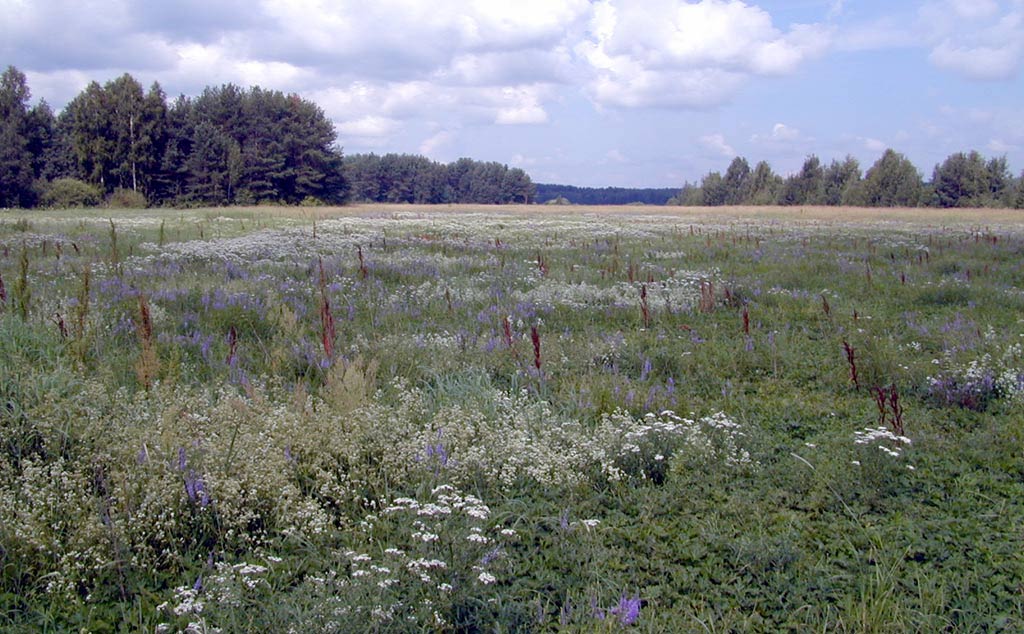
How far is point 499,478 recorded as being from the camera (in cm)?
380

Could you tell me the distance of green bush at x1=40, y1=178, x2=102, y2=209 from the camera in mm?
53597

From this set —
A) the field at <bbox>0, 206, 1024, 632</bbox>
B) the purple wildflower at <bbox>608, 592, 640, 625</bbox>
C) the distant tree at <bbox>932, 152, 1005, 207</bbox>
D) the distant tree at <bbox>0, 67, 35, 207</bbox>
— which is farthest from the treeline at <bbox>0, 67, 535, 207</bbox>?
the distant tree at <bbox>932, 152, 1005, 207</bbox>

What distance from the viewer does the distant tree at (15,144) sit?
5588cm

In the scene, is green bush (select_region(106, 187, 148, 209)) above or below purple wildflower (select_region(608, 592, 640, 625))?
above

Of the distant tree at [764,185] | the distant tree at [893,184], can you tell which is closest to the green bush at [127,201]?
the distant tree at [893,184]

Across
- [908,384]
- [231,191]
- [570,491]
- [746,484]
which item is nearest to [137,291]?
[570,491]

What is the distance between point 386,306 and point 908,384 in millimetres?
5550

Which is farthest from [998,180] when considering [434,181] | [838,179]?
[434,181]

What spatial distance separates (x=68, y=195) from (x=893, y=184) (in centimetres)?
9586

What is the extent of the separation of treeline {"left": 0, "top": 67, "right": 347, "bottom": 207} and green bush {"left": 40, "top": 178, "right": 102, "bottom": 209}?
0.10 meters

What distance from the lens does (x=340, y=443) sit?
3.76 meters

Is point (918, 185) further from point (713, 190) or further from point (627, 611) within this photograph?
point (627, 611)

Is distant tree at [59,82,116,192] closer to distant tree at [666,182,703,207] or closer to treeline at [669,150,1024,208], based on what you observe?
treeline at [669,150,1024,208]

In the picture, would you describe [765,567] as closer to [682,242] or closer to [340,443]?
[340,443]
